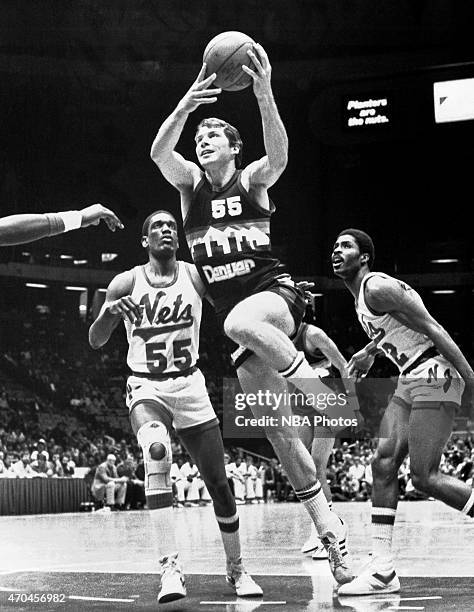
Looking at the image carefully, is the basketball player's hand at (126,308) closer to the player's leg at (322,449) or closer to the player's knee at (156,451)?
the player's knee at (156,451)

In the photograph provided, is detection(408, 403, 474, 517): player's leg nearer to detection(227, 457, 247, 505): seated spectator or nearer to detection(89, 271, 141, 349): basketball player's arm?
detection(89, 271, 141, 349): basketball player's arm

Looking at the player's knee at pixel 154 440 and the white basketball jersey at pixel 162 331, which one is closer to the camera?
the player's knee at pixel 154 440

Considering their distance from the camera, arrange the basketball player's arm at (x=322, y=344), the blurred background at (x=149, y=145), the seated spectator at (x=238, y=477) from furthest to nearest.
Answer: the blurred background at (x=149, y=145) → the seated spectator at (x=238, y=477) → the basketball player's arm at (x=322, y=344)

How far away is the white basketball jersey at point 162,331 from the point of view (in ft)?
17.5

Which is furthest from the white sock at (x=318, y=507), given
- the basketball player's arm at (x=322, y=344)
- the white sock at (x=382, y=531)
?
the basketball player's arm at (x=322, y=344)

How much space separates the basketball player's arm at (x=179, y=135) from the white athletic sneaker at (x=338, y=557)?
216 cm

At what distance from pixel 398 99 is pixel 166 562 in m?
15.7

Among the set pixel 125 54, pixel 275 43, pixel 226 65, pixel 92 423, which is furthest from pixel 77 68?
pixel 226 65

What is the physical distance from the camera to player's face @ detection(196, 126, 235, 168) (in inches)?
212

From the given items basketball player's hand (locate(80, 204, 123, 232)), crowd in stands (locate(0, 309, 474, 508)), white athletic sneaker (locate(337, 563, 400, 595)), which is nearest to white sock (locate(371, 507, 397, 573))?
white athletic sneaker (locate(337, 563, 400, 595))

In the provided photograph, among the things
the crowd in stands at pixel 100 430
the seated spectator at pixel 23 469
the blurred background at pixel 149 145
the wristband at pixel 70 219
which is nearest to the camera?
the wristband at pixel 70 219

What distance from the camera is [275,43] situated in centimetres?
2772

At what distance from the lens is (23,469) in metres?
18.6

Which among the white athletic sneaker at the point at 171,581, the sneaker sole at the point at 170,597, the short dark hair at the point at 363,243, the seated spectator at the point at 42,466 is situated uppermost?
the short dark hair at the point at 363,243
